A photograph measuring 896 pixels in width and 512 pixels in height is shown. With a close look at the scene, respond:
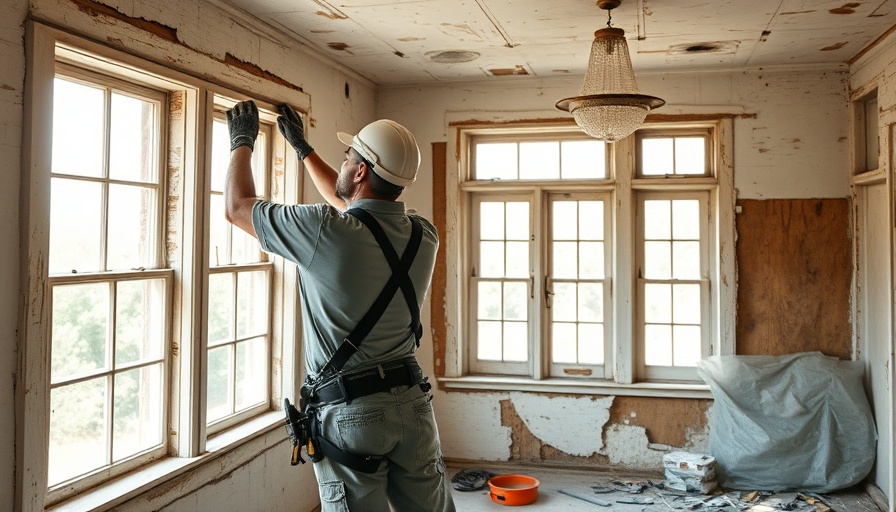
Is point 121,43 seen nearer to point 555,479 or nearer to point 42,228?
point 42,228

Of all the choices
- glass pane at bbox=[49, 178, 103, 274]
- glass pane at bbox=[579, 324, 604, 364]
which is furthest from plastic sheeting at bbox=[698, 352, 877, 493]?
glass pane at bbox=[49, 178, 103, 274]

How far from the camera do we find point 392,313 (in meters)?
2.18

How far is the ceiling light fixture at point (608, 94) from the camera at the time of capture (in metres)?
3.00

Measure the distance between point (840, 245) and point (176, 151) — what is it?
162 inches

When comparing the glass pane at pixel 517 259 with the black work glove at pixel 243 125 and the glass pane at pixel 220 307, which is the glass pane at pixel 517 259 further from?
the black work glove at pixel 243 125

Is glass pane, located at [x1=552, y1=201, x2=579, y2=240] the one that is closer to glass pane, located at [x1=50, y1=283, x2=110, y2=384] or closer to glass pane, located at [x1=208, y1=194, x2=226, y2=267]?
glass pane, located at [x1=208, y1=194, x2=226, y2=267]

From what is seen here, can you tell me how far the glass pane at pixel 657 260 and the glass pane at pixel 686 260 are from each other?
0.11 ft

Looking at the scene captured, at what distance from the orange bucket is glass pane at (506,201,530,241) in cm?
170

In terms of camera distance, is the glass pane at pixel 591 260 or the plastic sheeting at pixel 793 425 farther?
the glass pane at pixel 591 260

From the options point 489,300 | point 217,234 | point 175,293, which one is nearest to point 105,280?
point 175,293

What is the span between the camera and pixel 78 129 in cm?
265

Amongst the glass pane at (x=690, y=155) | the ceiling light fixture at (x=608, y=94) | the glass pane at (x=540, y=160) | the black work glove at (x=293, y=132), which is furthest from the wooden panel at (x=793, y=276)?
the black work glove at (x=293, y=132)

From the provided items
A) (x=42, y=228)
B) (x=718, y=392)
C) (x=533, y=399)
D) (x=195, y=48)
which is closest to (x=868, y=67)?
(x=718, y=392)

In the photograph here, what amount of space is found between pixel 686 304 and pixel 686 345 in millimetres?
290
